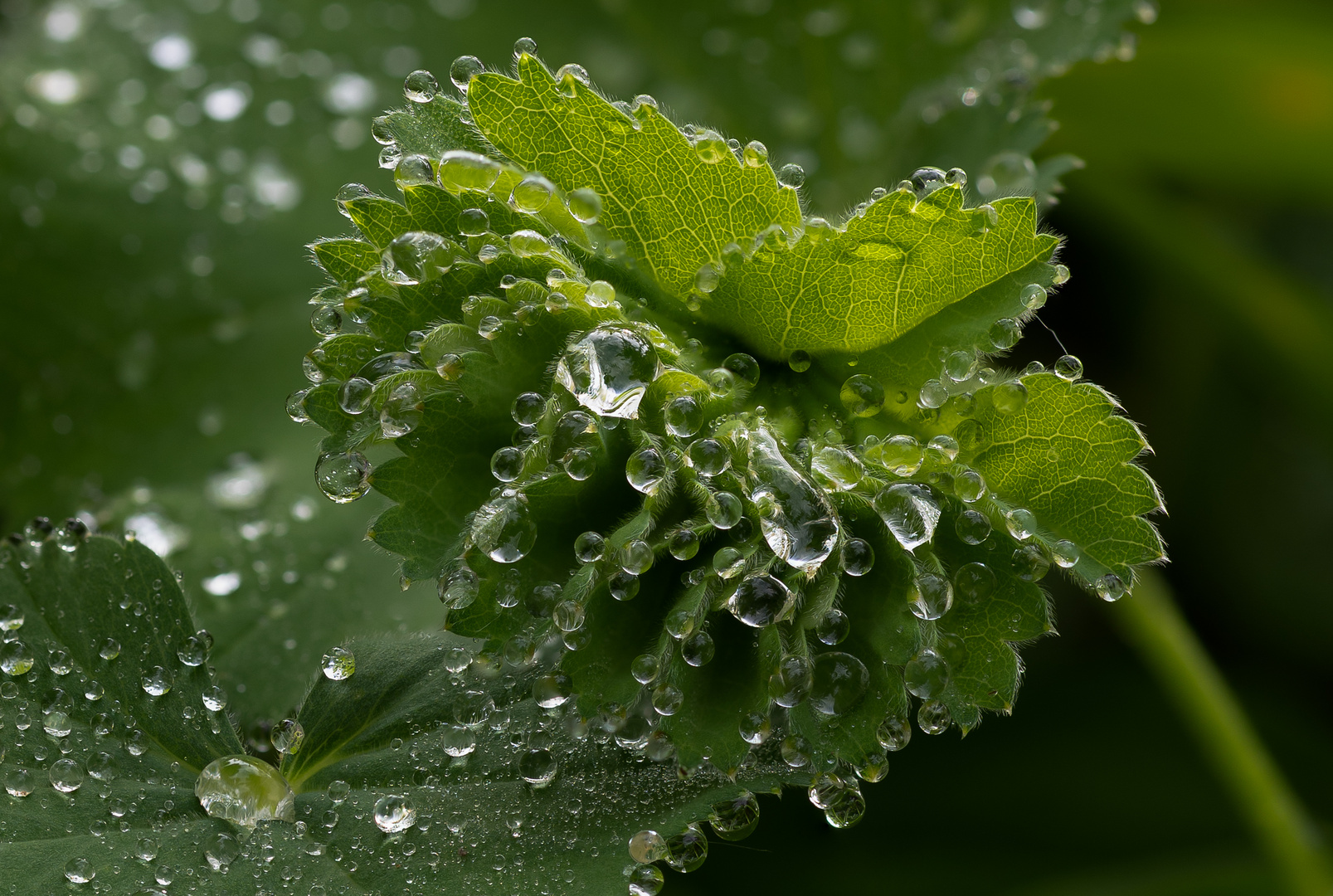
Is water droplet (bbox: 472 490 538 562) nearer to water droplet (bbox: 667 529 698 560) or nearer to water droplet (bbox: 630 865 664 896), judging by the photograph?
water droplet (bbox: 667 529 698 560)

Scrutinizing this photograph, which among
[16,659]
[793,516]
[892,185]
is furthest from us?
[892,185]

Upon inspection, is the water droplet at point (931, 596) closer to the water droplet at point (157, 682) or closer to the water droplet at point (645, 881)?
the water droplet at point (645, 881)

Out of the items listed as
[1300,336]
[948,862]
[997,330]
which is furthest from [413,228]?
[1300,336]

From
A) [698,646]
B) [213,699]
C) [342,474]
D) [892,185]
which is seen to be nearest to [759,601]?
[698,646]

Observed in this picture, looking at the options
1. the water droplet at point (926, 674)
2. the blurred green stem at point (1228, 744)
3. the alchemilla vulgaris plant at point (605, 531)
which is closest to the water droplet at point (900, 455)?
the alchemilla vulgaris plant at point (605, 531)

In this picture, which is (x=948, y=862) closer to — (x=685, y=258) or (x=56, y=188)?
(x=685, y=258)

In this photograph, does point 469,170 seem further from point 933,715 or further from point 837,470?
point 933,715
